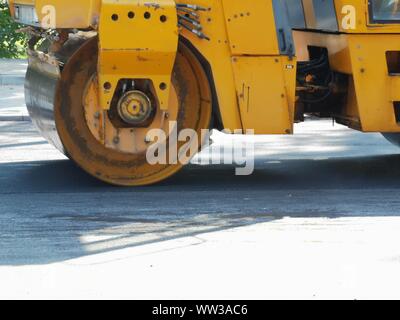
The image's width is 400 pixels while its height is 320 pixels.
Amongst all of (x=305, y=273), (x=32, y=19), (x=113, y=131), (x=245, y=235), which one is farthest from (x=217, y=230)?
(x=32, y=19)

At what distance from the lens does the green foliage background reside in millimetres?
23172

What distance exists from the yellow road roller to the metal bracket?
13 mm

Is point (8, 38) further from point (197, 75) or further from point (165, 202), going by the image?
point (165, 202)

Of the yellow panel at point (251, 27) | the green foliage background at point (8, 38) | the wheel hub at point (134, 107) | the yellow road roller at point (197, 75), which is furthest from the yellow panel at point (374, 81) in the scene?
the green foliage background at point (8, 38)

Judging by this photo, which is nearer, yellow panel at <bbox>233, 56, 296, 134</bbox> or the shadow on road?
the shadow on road

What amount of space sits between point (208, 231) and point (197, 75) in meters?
2.10

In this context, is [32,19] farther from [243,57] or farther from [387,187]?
[387,187]

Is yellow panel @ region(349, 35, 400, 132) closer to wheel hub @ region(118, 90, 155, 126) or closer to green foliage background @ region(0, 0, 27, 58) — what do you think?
wheel hub @ region(118, 90, 155, 126)

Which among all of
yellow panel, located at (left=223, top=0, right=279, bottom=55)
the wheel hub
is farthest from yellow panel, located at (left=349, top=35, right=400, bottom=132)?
the wheel hub

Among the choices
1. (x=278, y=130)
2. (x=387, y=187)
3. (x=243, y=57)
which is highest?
(x=243, y=57)

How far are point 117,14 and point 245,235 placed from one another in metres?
2.25

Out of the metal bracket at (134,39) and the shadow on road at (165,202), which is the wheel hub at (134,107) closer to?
the metal bracket at (134,39)

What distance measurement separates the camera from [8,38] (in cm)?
2391

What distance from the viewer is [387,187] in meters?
10.2
